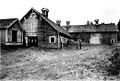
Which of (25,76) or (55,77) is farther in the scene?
(25,76)

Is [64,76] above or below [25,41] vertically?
below

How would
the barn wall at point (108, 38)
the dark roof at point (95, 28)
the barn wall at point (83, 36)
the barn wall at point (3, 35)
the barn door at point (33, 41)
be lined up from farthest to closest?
the barn wall at point (83, 36) → the dark roof at point (95, 28) → the barn wall at point (108, 38) → the barn door at point (33, 41) → the barn wall at point (3, 35)

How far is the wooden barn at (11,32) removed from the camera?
70.3 ft

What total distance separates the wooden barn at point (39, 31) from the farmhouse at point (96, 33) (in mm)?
16580

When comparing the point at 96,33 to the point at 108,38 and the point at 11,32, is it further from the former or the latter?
the point at 11,32

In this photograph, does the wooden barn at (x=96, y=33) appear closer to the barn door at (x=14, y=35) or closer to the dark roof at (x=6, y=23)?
the barn door at (x=14, y=35)

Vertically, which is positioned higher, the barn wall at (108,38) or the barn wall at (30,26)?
the barn wall at (30,26)

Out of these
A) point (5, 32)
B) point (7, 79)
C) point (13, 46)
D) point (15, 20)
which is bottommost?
point (7, 79)

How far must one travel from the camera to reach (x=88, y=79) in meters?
9.06

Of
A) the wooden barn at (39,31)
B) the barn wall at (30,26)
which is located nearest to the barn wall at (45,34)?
the wooden barn at (39,31)

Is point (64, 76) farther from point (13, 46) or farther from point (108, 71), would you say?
point (13, 46)

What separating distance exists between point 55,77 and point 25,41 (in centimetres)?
1666

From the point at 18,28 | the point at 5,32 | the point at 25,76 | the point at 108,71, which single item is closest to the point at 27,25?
the point at 18,28

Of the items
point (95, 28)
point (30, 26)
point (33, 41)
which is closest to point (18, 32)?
point (30, 26)
